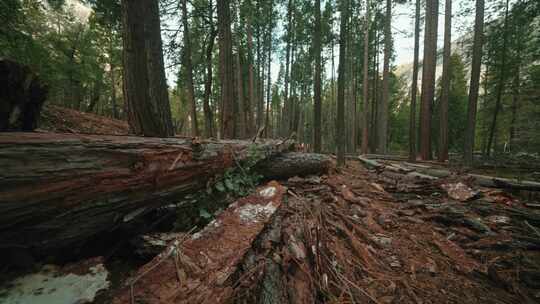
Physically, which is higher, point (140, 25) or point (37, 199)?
point (140, 25)

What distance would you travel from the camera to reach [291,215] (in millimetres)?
2000

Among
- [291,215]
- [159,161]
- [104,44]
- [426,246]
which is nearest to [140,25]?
[159,161]

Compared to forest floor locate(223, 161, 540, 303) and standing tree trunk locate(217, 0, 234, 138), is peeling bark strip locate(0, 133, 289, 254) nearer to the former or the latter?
forest floor locate(223, 161, 540, 303)

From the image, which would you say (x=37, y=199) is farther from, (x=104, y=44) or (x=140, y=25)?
(x=104, y=44)

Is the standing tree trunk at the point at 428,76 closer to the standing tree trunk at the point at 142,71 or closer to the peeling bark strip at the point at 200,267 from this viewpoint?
the peeling bark strip at the point at 200,267

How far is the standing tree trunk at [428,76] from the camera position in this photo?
763 cm

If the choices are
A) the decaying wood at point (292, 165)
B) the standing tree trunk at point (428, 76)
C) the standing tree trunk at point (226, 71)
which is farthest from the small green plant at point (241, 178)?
the standing tree trunk at point (428, 76)

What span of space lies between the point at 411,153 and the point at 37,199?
9346mm

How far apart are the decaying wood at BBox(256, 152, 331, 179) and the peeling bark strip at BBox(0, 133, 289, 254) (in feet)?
6.15

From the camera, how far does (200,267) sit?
45.1 inches

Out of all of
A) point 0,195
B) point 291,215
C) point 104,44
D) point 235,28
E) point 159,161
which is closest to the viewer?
point 0,195

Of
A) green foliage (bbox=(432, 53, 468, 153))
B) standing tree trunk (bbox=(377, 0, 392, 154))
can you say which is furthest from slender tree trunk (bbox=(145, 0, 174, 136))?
green foliage (bbox=(432, 53, 468, 153))

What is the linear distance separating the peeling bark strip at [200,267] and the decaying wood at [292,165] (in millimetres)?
1856

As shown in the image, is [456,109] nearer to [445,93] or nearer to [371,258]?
[445,93]
